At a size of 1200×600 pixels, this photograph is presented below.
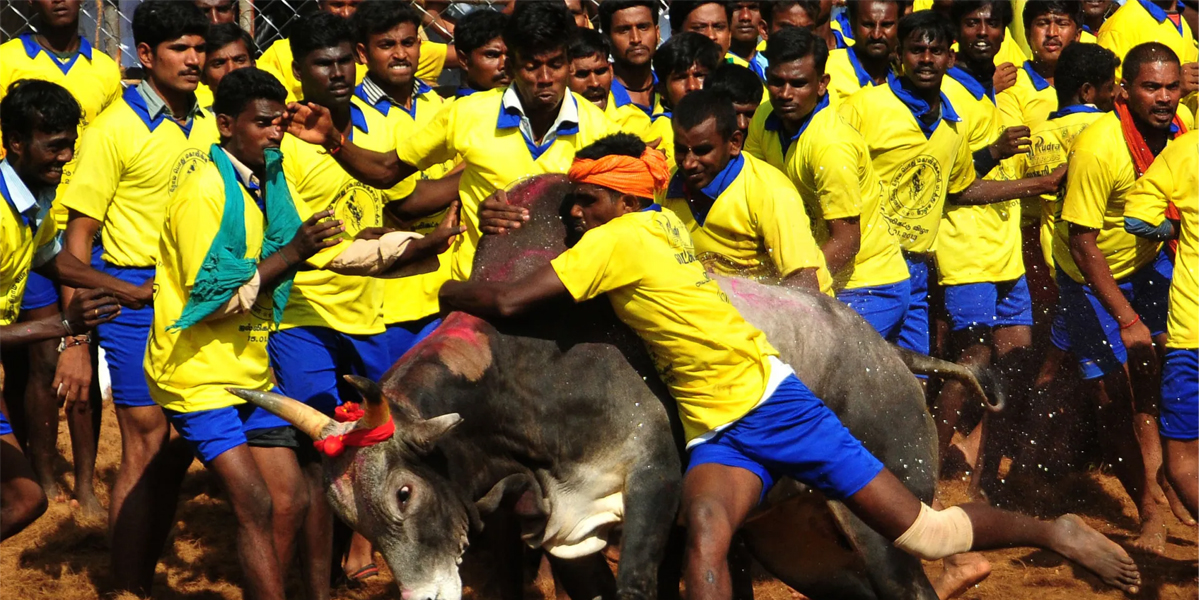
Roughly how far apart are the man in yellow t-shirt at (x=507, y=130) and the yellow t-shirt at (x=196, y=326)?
717 millimetres

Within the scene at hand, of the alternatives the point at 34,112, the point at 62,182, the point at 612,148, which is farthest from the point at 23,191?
the point at 612,148

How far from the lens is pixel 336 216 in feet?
22.2

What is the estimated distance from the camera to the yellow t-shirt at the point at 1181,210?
664cm

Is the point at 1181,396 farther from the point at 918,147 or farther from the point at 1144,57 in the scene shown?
the point at 918,147

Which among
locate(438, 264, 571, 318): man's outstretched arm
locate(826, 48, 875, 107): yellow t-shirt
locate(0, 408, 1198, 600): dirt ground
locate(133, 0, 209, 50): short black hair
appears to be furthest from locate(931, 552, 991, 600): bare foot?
locate(133, 0, 209, 50): short black hair

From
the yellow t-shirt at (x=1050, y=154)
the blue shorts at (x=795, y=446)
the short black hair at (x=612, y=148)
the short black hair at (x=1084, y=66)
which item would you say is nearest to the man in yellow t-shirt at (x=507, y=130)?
the short black hair at (x=612, y=148)

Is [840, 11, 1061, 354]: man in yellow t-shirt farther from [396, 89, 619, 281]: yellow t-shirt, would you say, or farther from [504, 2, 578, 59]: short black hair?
[504, 2, 578, 59]: short black hair

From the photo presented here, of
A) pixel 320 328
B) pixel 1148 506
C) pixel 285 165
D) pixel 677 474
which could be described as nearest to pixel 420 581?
pixel 677 474

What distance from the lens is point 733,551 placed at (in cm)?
648

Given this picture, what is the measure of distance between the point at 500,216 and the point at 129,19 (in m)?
4.32

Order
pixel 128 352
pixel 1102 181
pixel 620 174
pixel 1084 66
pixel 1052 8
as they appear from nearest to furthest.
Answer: pixel 620 174 < pixel 128 352 < pixel 1102 181 < pixel 1084 66 < pixel 1052 8

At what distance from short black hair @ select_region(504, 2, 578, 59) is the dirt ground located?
2.59 m

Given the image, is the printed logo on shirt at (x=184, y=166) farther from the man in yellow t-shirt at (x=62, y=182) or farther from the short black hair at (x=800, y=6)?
the short black hair at (x=800, y=6)

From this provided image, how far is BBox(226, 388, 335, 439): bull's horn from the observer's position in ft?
16.8
